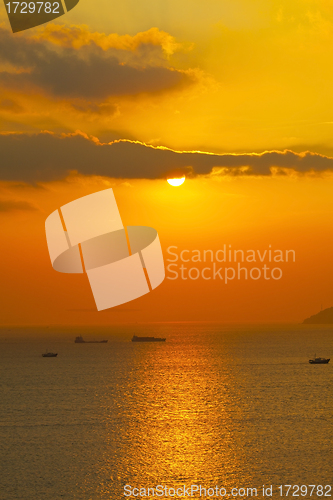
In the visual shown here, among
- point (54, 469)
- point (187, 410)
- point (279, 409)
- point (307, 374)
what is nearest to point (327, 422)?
point (279, 409)

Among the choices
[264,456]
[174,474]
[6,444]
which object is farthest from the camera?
[6,444]

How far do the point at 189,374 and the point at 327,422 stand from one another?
70.3 m

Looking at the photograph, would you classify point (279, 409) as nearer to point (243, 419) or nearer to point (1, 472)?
point (243, 419)

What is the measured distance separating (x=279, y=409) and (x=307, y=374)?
60128mm

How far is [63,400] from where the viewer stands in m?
97.7

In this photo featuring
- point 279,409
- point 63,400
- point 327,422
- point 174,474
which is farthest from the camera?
point 63,400

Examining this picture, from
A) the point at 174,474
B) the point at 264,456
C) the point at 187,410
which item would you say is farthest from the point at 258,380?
the point at 174,474

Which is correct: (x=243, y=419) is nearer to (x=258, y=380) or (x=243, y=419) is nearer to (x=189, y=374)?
(x=258, y=380)

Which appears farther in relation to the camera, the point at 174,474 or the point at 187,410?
the point at 187,410

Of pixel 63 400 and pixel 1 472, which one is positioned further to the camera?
pixel 63 400

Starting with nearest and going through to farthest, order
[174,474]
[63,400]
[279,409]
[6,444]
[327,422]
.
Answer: [174,474] < [6,444] < [327,422] < [279,409] < [63,400]

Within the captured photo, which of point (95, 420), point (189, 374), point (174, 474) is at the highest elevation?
point (189, 374)

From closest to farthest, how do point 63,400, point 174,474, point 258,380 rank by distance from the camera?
1. point 174,474
2. point 63,400
3. point 258,380

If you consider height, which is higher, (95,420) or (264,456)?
(95,420)
